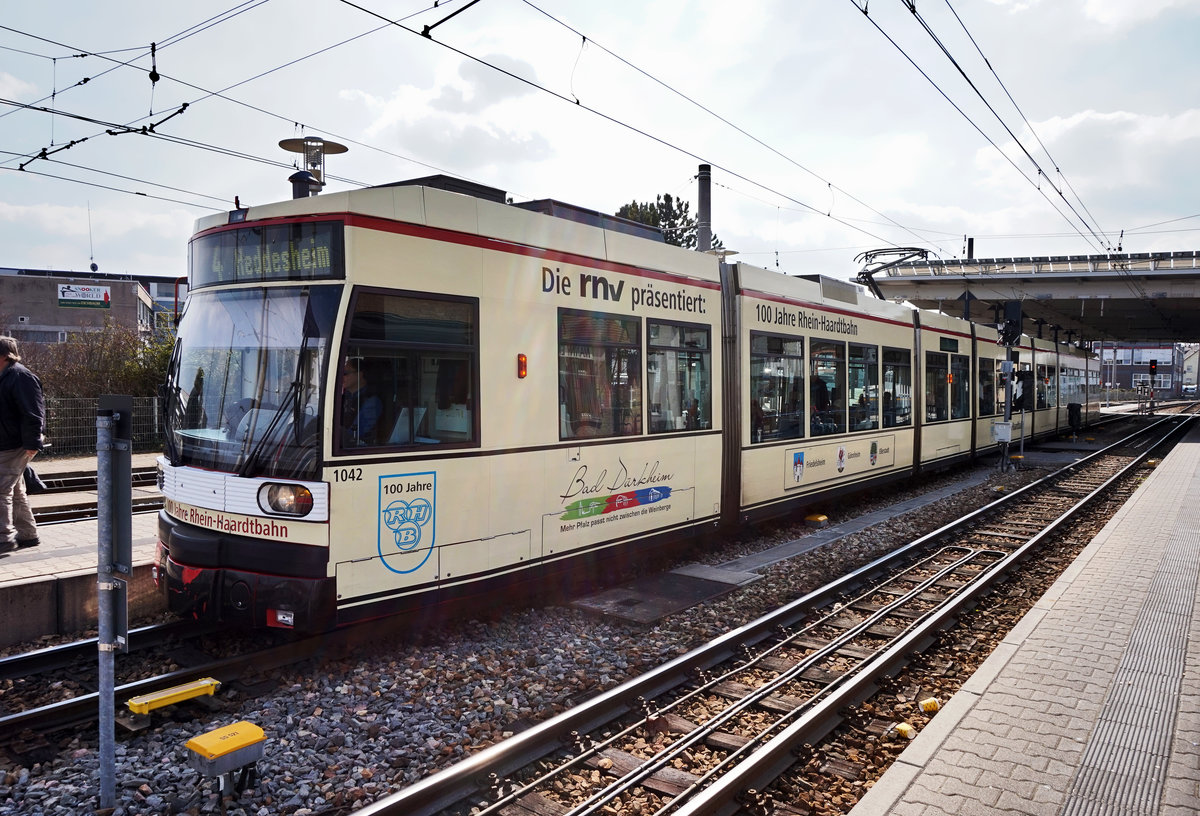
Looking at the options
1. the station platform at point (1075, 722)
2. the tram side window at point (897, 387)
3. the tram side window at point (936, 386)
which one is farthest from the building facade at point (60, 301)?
the station platform at point (1075, 722)

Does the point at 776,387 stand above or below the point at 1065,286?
below

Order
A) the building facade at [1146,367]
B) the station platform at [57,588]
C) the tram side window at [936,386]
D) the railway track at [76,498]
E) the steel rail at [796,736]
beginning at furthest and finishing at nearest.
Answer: the building facade at [1146,367] < the tram side window at [936,386] < the railway track at [76,498] < the station platform at [57,588] < the steel rail at [796,736]

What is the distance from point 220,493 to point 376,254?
1.98 m

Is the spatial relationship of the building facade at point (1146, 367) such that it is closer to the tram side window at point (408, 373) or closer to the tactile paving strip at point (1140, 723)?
the tactile paving strip at point (1140, 723)

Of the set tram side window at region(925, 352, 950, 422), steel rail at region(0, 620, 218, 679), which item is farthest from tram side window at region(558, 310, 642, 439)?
tram side window at region(925, 352, 950, 422)

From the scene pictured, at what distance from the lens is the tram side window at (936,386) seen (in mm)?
15359

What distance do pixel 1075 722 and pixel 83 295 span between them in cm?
5066

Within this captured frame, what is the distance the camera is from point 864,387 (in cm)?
1252

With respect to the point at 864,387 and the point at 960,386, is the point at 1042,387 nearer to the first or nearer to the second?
the point at 960,386

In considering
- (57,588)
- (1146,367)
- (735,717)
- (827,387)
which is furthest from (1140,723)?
(1146,367)

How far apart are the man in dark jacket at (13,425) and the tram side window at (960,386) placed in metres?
15.6

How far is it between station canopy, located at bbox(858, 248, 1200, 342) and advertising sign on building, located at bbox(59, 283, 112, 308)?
40.3m

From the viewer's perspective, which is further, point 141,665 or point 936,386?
point 936,386

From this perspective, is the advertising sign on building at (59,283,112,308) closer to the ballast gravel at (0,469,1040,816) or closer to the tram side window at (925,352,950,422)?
the tram side window at (925,352,950,422)
